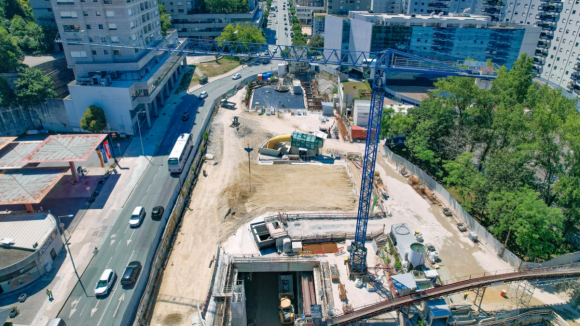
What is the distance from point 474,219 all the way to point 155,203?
134ft

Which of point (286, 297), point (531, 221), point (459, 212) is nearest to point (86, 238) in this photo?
point (286, 297)

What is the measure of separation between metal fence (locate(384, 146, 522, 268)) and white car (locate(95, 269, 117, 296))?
41.1 m

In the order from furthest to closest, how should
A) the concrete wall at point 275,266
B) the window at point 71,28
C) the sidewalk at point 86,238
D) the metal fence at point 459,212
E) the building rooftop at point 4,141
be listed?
1. the window at point 71,28
2. the building rooftop at point 4,141
3. the metal fence at point 459,212
4. the concrete wall at point 275,266
5. the sidewalk at point 86,238

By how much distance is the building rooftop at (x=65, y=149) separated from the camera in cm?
4862

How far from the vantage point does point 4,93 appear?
61594mm

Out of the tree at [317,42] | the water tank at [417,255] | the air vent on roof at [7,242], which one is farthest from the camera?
the tree at [317,42]

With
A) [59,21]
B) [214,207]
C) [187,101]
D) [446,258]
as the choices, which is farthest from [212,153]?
[446,258]

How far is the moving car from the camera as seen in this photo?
43531 mm

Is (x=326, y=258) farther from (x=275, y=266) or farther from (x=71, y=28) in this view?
(x=71, y=28)

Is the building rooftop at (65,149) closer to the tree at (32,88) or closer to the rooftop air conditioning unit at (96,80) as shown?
the rooftop air conditioning unit at (96,80)

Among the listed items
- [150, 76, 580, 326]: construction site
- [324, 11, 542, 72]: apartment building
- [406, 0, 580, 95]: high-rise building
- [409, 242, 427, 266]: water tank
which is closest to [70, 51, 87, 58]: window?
[150, 76, 580, 326]: construction site

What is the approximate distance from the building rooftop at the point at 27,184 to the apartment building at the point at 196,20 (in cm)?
8154

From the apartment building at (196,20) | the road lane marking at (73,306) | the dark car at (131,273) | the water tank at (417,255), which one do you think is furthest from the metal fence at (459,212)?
the apartment building at (196,20)

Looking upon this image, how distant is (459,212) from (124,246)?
41058 mm
